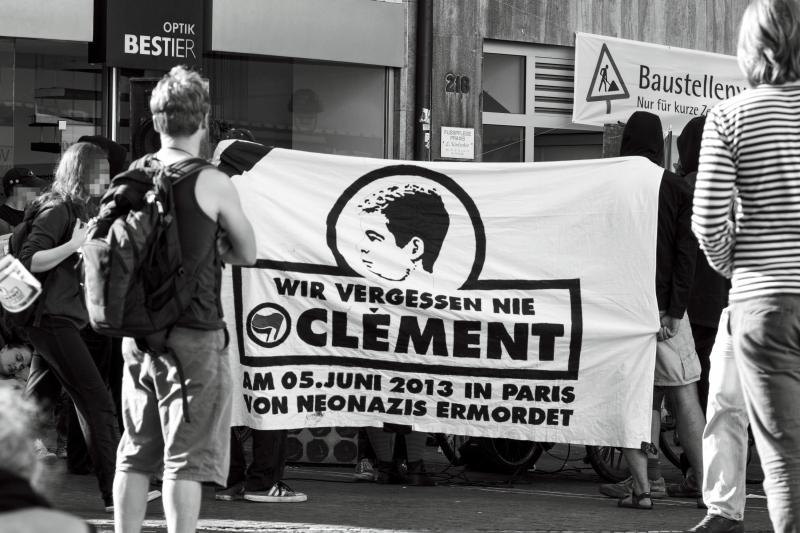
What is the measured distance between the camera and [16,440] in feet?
7.77

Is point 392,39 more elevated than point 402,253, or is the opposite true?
point 392,39

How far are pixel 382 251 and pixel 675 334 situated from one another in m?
1.72

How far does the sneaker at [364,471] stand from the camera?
27.7 ft

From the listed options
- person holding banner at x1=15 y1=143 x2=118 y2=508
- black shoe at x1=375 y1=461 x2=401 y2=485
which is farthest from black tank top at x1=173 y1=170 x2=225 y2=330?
black shoe at x1=375 y1=461 x2=401 y2=485

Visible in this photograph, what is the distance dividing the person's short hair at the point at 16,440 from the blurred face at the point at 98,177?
4.62 meters

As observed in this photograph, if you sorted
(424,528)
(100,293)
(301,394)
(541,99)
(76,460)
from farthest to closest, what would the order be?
(541,99) → (76,460) → (301,394) → (424,528) → (100,293)

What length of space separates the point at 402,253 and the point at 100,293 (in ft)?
10.7

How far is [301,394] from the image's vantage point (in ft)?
25.2

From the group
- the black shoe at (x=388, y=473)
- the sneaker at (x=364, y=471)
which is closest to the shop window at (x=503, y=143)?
the sneaker at (x=364, y=471)

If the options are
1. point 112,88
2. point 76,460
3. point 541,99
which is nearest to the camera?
point 76,460

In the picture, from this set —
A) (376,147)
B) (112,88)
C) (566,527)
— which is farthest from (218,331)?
(376,147)

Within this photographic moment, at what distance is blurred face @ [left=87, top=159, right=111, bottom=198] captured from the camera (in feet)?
22.7

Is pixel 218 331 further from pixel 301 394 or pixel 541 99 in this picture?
pixel 541 99

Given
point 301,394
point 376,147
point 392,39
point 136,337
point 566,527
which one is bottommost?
point 566,527
